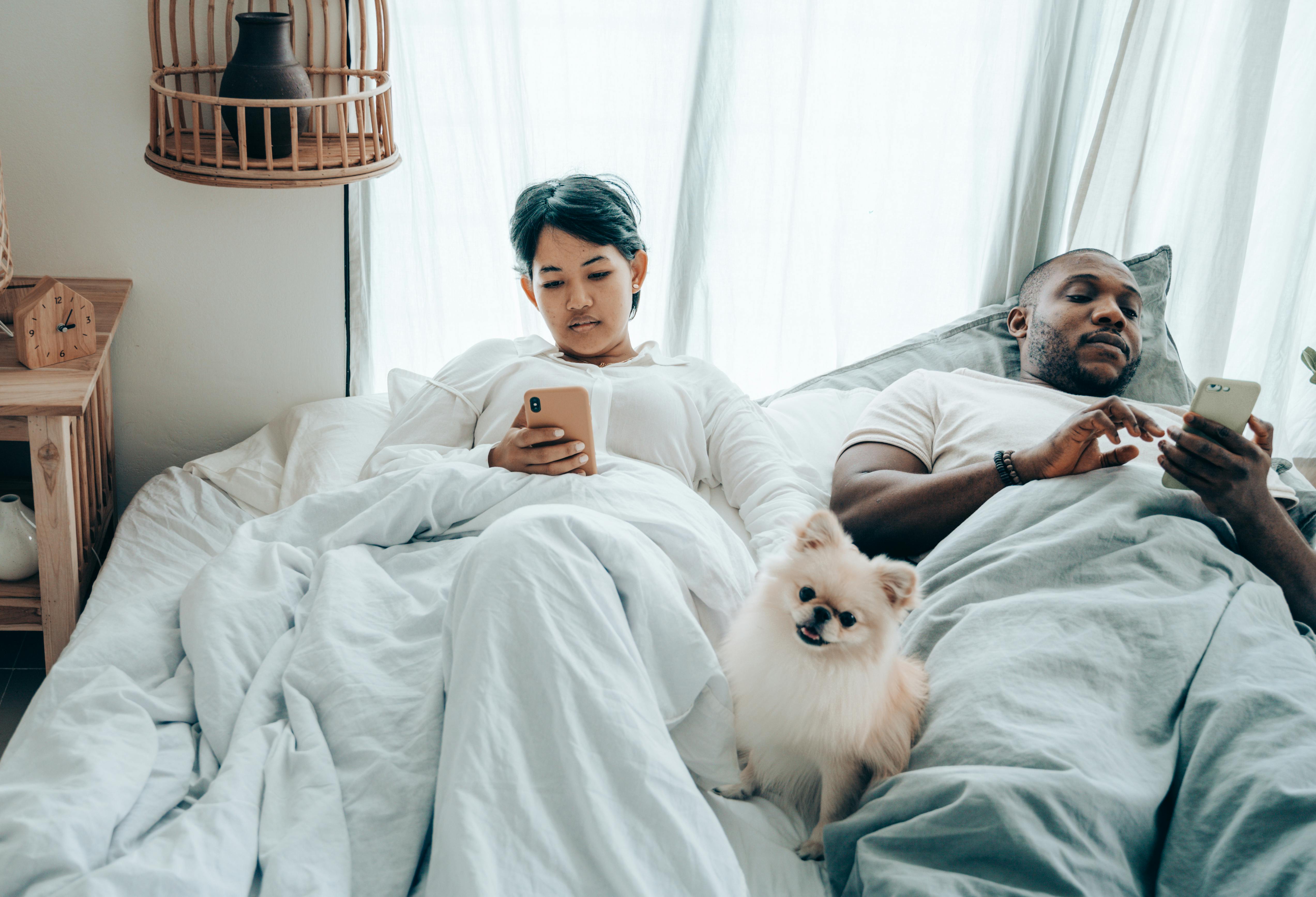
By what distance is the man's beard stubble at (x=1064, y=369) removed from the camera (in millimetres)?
1797

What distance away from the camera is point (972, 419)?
5.59ft

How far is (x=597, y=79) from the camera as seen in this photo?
6.59 ft

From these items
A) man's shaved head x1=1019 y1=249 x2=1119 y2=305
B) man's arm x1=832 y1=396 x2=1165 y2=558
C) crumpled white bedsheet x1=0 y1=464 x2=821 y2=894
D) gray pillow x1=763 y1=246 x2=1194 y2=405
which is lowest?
crumpled white bedsheet x1=0 y1=464 x2=821 y2=894

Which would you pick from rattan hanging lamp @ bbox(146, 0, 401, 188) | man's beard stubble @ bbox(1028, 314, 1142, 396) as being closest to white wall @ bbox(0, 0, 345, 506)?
rattan hanging lamp @ bbox(146, 0, 401, 188)

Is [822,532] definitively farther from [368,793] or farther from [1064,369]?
[1064,369]

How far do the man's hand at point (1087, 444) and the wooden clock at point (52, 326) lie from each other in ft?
5.27

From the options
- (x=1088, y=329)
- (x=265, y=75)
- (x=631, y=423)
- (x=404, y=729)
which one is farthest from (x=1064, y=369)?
(x=265, y=75)

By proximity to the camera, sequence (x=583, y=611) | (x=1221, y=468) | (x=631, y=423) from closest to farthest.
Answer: (x=583, y=611) → (x=1221, y=468) → (x=631, y=423)

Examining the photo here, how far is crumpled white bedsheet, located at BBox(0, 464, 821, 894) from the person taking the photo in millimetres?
806

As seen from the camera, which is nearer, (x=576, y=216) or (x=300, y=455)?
(x=576, y=216)

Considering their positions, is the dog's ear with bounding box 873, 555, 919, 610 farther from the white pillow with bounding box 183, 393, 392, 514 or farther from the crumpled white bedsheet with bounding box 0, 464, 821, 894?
the white pillow with bounding box 183, 393, 392, 514

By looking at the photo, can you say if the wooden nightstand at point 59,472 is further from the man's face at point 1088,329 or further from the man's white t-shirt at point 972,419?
the man's face at point 1088,329

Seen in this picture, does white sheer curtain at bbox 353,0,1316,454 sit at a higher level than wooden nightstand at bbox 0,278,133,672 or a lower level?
higher

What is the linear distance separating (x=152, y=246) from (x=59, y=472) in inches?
26.2
